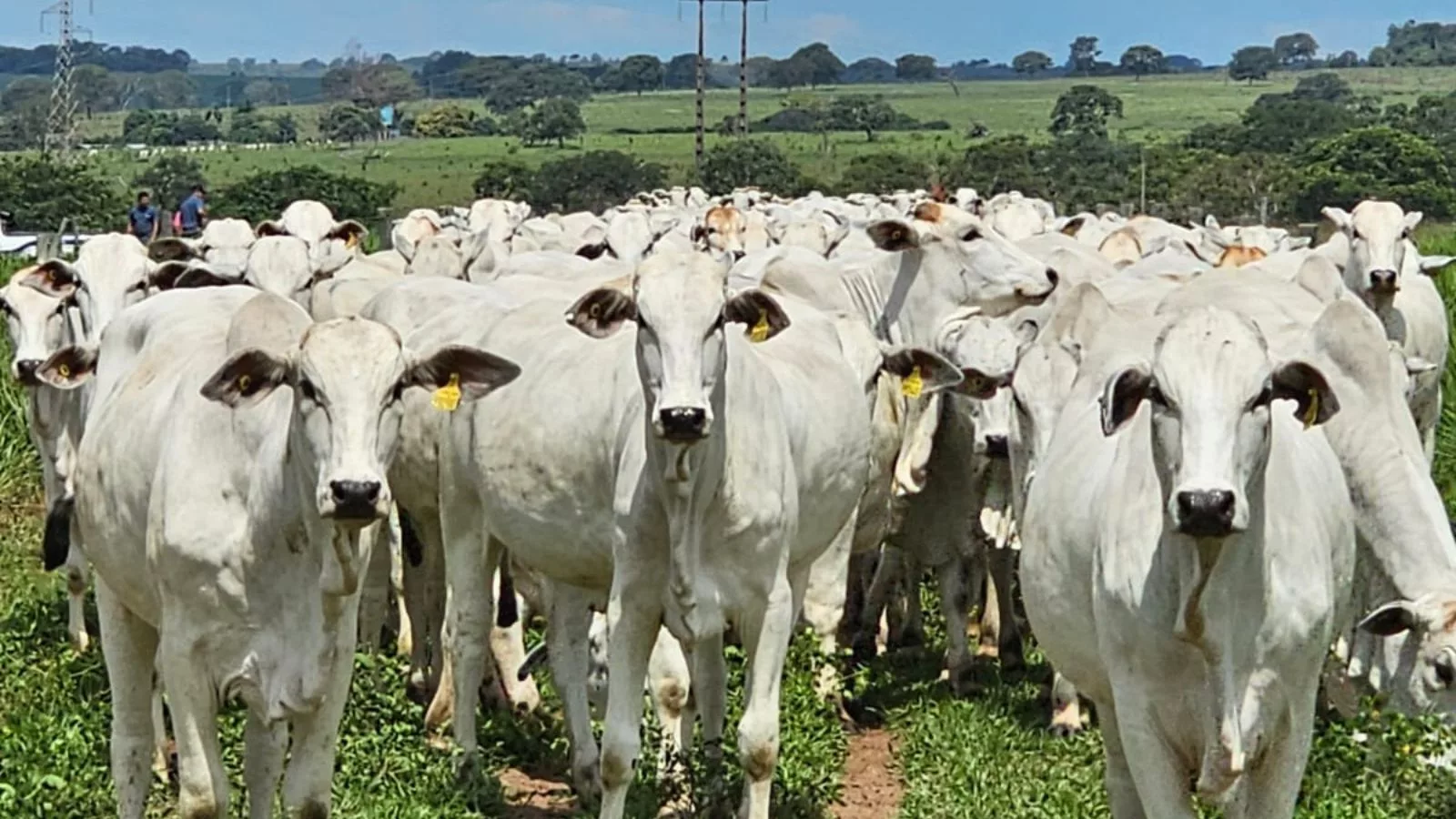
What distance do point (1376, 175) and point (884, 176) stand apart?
53.0ft

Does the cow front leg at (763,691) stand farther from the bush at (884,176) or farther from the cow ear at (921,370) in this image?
the bush at (884,176)

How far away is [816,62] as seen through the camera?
19625 centimetres

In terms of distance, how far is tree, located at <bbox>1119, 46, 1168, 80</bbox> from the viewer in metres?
192

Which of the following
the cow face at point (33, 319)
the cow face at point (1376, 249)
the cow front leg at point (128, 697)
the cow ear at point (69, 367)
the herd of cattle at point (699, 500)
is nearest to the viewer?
the herd of cattle at point (699, 500)

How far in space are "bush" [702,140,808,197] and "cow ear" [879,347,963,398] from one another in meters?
47.1

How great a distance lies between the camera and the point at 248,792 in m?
7.65

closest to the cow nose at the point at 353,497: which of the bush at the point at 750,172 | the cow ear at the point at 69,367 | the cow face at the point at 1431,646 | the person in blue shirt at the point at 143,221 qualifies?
the cow ear at the point at 69,367

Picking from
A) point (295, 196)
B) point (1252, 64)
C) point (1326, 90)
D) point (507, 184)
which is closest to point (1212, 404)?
point (295, 196)

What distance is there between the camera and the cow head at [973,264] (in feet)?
41.1

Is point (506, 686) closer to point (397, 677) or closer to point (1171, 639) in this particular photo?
point (397, 677)

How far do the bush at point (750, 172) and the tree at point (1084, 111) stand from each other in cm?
4700

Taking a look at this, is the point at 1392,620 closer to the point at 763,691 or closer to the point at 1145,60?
the point at 763,691

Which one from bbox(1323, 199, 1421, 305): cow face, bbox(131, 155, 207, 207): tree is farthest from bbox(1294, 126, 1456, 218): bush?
bbox(1323, 199, 1421, 305): cow face

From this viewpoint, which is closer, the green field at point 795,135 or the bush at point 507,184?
the bush at point 507,184
